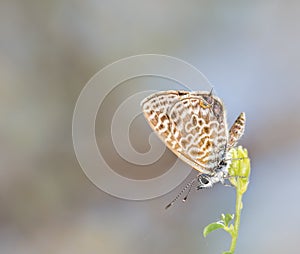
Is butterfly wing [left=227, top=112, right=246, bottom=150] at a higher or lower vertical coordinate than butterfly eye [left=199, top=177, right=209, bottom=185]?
higher

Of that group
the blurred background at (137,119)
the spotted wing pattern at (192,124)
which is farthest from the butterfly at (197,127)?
the blurred background at (137,119)

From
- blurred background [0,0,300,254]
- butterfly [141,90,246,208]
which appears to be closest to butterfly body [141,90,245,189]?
butterfly [141,90,246,208]

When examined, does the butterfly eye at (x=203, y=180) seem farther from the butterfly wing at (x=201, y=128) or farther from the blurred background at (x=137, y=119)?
the blurred background at (x=137, y=119)

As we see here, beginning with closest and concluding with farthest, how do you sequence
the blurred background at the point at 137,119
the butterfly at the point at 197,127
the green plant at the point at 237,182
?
the green plant at the point at 237,182 < the butterfly at the point at 197,127 < the blurred background at the point at 137,119

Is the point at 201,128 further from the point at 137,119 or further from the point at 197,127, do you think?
the point at 137,119

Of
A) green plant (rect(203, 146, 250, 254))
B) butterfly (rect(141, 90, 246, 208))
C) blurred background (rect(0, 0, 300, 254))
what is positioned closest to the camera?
green plant (rect(203, 146, 250, 254))

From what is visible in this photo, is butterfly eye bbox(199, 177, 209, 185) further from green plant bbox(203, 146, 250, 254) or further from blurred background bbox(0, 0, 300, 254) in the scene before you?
blurred background bbox(0, 0, 300, 254)

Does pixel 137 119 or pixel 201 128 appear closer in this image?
pixel 201 128

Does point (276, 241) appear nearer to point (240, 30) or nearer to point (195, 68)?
point (195, 68)

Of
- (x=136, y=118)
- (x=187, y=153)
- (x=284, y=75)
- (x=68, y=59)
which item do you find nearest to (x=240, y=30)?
(x=284, y=75)

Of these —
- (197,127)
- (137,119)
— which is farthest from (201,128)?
(137,119)
